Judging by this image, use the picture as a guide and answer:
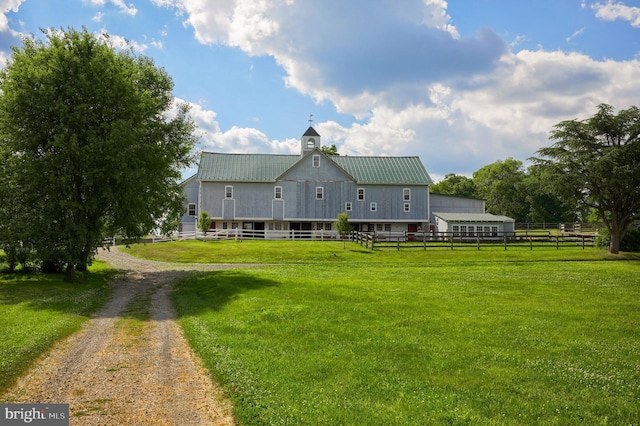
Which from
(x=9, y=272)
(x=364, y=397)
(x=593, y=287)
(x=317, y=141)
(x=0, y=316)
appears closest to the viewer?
(x=364, y=397)

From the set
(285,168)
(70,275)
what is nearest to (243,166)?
Answer: (285,168)

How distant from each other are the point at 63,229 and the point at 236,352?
53.7 ft

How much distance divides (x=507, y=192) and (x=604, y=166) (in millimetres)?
63274

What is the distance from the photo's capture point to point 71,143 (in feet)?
70.0

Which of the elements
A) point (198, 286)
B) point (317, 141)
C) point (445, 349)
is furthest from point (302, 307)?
point (317, 141)

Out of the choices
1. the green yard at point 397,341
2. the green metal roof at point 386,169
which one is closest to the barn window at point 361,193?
the green metal roof at point 386,169

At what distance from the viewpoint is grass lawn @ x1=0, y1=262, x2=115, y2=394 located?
34.7 ft

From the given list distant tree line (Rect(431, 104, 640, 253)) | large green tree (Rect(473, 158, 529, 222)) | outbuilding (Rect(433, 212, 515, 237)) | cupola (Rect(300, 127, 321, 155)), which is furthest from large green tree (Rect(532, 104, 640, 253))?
large green tree (Rect(473, 158, 529, 222))

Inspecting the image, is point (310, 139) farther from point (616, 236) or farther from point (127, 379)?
point (127, 379)

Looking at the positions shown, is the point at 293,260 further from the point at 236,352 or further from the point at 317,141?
the point at 317,141

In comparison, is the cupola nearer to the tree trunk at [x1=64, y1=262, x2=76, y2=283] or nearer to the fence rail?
the fence rail

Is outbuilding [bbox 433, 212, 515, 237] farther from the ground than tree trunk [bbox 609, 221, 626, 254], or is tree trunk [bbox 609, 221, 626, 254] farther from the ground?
outbuilding [bbox 433, 212, 515, 237]

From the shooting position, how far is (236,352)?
10617 mm

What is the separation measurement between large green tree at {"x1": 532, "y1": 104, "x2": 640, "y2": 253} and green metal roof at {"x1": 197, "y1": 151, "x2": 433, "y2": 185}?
18.8 m
